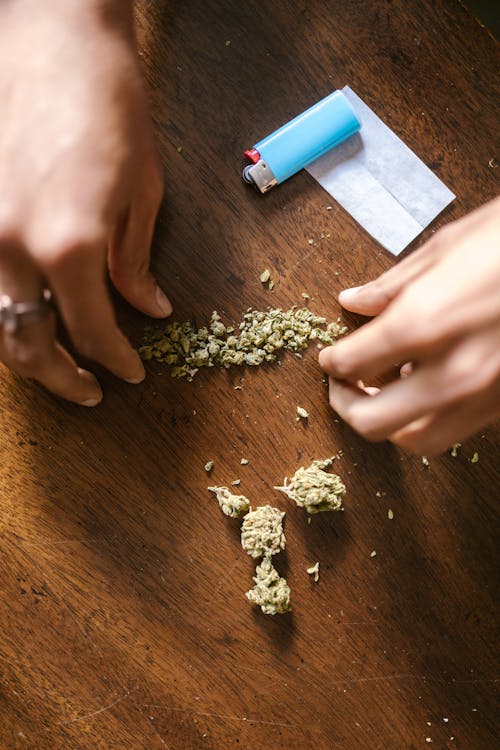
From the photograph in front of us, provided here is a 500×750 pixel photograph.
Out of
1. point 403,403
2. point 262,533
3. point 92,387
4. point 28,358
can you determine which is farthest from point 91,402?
point 403,403

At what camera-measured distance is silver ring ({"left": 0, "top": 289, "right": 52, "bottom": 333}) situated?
0.62m

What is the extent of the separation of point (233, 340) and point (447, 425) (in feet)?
0.99

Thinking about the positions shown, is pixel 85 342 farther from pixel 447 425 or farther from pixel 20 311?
pixel 447 425

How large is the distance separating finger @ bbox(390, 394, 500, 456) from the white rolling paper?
28 cm

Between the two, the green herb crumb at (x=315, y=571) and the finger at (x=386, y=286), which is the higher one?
the finger at (x=386, y=286)

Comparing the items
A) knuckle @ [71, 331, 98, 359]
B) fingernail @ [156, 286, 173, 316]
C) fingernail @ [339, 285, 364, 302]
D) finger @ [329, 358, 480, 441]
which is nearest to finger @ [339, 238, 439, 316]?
fingernail @ [339, 285, 364, 302]

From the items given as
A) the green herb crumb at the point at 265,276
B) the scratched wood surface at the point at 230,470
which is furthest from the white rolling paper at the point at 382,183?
the green herb crumb at the point at 265,276

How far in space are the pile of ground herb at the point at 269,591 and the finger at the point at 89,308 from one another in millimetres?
316

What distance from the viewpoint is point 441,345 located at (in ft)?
1.88

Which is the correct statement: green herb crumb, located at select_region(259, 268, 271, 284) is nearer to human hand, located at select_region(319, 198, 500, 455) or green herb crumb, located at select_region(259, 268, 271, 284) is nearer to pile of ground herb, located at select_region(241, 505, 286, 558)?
human hand, located at select_region(319, 198, 500, 455)

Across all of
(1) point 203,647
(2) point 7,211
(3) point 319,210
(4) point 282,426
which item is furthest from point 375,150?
(1) point 203,647

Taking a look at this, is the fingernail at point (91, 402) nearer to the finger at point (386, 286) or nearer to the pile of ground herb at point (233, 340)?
the pile of ground herb at point (233, 340)

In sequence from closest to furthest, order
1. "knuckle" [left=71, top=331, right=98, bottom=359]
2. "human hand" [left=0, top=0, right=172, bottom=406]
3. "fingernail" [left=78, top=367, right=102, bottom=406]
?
"human hand" [left=0, top=0, right=172, bottom=406], "knuckle" [left=71, top=331, right=98, bottom=359], "fingernail" [left=78, top=367, right=102, bottom=406]

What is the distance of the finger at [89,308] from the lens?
0.56m
